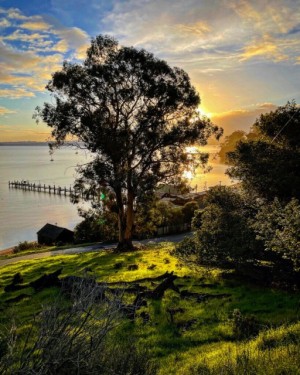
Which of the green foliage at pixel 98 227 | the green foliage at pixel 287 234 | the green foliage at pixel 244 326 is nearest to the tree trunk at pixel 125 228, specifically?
the green foliage at pixel 98 227

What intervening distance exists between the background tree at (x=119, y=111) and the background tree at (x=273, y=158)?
7561 mm

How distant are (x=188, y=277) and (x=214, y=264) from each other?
1609mm

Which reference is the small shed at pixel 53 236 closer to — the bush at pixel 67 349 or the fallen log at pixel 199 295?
the fallen log at pixel 199 295

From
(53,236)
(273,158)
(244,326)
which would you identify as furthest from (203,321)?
(53,236)

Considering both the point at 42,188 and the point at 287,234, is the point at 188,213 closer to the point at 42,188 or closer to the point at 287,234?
the point at 287,234

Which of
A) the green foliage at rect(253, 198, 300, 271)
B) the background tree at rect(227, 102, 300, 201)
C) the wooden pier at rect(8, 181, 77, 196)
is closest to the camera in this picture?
the green foliage at rect(253, 198, 300, 271)

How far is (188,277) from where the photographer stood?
19203 millimetres

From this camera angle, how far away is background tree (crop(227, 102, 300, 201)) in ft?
67.4

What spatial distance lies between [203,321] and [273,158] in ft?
40.8

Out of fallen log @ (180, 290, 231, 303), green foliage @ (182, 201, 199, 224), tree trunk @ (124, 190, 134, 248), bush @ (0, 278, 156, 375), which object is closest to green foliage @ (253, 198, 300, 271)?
fallen log @ (180, 290, 231, 303)

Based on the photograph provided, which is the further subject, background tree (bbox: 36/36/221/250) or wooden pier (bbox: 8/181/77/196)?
wooden pier (bbox: 8/181/77/196)

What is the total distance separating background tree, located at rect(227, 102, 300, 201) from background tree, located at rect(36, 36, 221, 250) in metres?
7.56

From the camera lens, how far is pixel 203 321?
1248 centimetres

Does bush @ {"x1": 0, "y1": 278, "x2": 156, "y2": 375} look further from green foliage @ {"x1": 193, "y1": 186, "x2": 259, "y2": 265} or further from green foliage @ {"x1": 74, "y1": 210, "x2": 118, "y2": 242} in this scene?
green foliage @ {"x1": 74, "y1": 210, "x2": 118, "y2": 242}
